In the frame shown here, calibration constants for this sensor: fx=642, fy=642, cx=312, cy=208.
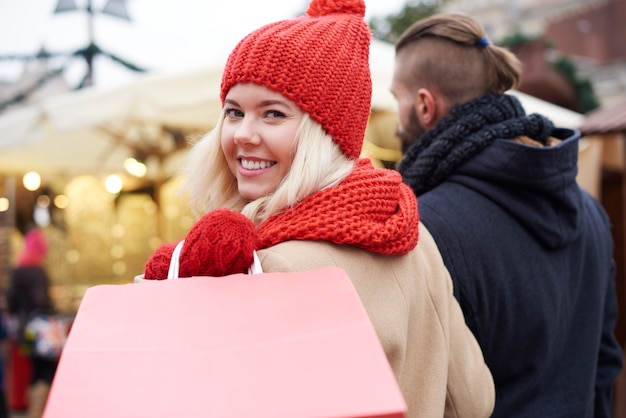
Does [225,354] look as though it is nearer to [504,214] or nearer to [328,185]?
[328,185]

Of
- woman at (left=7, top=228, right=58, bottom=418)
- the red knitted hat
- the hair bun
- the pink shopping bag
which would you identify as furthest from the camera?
woman at (left=7, top=228, right=58, bottom=418)

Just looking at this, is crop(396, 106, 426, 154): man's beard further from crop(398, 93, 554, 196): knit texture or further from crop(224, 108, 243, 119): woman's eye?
crop(224, 108, 243, 119): woman's eye

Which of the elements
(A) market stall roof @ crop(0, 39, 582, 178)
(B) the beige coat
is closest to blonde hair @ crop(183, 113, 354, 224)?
(B) the beige coat

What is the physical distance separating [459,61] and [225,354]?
1492mm

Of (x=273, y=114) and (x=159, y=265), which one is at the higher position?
(x=273, y=114)

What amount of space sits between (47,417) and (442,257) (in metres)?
1.12

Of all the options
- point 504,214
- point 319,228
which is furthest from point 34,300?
point 319,228

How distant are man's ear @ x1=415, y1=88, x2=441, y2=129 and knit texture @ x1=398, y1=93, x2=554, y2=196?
→ 0.31ft

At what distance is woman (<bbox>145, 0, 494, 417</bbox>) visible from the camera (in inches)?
47.4

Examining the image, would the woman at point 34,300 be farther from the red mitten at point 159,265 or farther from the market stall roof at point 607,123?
the red mitten at point 159,265

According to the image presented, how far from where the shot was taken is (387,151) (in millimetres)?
5418

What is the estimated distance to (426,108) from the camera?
6.88 feet

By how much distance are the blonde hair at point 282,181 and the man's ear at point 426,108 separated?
0.80 m

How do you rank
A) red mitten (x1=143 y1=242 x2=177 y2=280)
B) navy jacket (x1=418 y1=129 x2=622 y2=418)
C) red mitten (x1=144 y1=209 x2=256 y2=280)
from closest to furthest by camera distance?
red mitten (x1=144 y1=209 x2=256 y2=280)
red mitten (x1=143 y1=242 x2=177 y2=280)
navy jacket (x1=418 y1=129 x2=622 y2=418)
